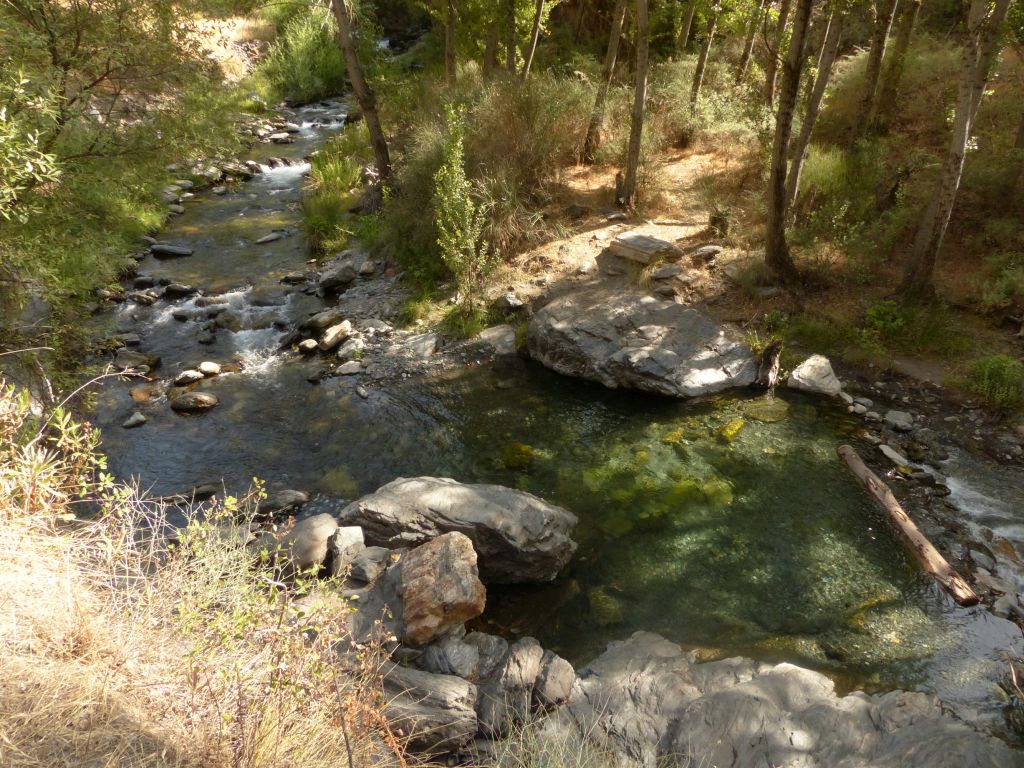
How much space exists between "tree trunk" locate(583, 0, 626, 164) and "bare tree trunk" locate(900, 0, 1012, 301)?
586 cm

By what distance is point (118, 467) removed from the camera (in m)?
7.01

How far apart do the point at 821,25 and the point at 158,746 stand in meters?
12.9

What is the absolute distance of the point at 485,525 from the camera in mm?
5512

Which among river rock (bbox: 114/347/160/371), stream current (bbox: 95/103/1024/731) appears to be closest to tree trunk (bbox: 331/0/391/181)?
stream current (bbox: 95/103/1024/731)

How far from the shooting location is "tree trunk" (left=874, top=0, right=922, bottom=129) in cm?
1156

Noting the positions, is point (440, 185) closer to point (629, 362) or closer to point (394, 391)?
point (394, 391)

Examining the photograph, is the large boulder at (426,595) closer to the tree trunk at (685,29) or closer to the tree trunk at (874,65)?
the tree trunk at (874,65)

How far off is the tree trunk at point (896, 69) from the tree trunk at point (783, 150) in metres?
4.68

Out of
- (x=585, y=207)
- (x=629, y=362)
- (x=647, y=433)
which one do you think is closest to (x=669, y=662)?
(x=647, y=433)

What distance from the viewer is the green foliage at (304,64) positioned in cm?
2214

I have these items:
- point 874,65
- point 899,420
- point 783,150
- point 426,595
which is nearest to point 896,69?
point 874,65

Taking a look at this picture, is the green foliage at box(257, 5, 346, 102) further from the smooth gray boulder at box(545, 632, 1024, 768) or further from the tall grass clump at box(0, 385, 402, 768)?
the smooth gray boulder at box(545, 632, 1024, 768)

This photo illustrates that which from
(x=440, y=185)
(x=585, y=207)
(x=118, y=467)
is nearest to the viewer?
(x=118, y=467)

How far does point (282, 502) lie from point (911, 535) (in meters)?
6.03
